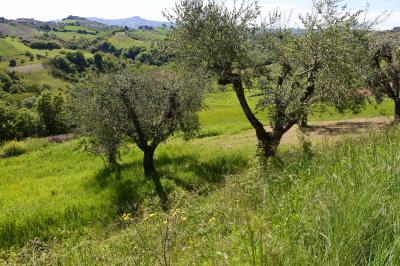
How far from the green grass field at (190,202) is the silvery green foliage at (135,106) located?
185 centimetres

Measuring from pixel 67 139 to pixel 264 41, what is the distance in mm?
27436

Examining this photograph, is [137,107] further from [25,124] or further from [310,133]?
[25,124]

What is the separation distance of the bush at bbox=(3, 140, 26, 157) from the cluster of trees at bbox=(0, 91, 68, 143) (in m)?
8.80

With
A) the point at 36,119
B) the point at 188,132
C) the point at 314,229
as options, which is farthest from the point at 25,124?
the point at 314,229

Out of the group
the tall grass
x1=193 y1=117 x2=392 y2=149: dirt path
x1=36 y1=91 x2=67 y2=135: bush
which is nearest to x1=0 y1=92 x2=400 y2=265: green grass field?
the tall grass

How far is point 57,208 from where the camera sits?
15078 mm

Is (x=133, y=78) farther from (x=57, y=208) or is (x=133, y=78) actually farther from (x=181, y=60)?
(x=57, y=208)

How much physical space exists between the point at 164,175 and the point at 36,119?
36704mm

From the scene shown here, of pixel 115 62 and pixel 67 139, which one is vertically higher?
pixel 115 62

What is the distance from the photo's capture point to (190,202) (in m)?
9.24

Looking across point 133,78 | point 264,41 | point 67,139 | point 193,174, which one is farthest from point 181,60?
point 67,139

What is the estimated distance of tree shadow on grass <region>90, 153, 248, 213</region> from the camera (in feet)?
55.0

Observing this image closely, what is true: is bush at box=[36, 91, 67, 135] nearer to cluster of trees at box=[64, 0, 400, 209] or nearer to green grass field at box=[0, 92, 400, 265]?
green grass field at box=[0, 92, 400, 265]

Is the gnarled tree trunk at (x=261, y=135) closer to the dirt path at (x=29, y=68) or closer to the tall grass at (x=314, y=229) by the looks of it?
the tall grass at (x=314, y=229)
